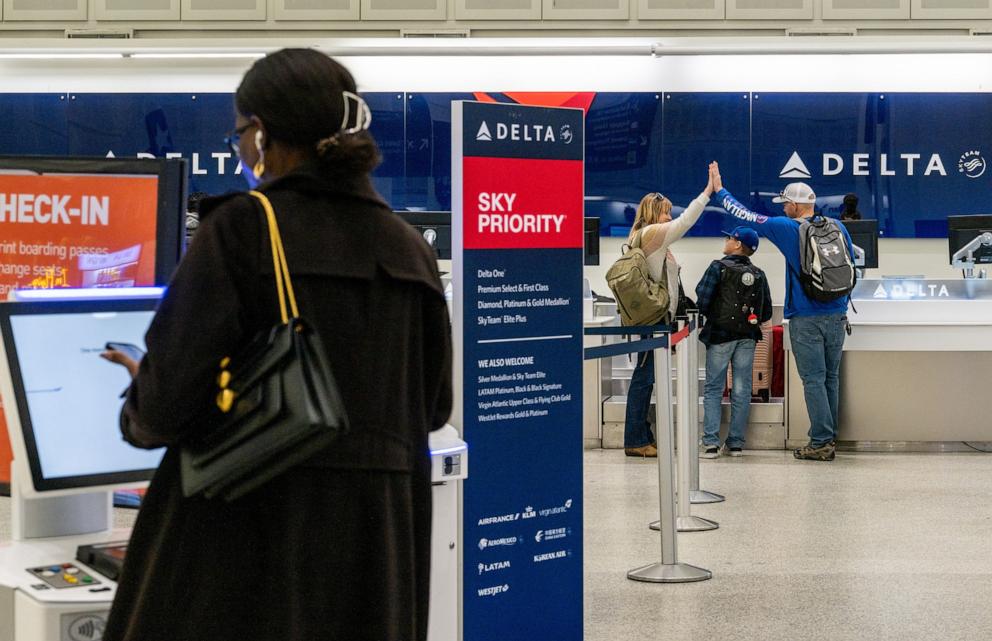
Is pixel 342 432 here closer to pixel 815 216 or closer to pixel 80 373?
pixel 80 373

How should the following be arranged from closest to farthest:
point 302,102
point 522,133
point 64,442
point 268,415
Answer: point 268,415 < point 302,102 < point 64,442 < point 522,133

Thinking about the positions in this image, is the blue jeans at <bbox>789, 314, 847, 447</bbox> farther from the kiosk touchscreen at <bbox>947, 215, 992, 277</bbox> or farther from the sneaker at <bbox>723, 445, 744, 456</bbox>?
the kiosk touchscreen at <bbox>947, 215, 992, 277</bbox>

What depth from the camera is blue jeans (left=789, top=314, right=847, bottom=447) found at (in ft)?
26.3

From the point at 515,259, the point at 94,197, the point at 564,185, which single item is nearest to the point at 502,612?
the point at 515,259

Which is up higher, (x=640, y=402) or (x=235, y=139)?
(x=235, y=139)

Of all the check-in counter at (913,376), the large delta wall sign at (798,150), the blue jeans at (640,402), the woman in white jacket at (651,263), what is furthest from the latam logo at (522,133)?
the large delta wall sign at (798,150)

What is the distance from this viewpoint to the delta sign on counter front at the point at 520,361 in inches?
140

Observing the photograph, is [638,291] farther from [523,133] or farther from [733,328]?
[523,133]

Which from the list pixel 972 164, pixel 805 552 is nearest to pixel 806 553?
pixel 805 552

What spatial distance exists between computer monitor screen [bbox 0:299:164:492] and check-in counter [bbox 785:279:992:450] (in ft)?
22.5

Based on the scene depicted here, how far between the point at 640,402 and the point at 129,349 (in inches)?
240

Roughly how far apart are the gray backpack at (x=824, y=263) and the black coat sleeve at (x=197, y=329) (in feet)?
21.6

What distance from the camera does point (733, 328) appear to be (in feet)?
26.9

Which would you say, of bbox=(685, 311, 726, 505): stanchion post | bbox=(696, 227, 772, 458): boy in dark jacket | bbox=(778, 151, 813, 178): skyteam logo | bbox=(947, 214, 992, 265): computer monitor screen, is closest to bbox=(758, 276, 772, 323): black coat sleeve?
bbox=(696, 227, 772, 458): boy in dark jacket
